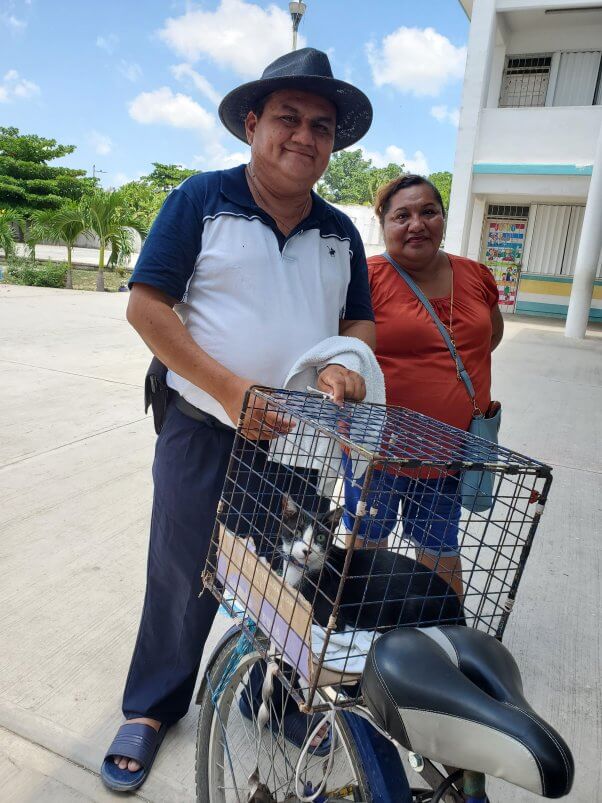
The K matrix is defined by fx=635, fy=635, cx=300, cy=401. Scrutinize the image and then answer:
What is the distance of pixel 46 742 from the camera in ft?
6.55

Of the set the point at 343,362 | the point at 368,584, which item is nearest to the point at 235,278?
the point at 343,362

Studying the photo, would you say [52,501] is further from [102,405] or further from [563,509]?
[563,509]

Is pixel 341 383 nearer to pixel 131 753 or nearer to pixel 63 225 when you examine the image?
pixel 131 753

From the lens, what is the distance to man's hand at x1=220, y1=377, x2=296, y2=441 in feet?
4.53

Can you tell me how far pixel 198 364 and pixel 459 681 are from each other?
2.96ft

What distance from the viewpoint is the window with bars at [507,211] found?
15031mm

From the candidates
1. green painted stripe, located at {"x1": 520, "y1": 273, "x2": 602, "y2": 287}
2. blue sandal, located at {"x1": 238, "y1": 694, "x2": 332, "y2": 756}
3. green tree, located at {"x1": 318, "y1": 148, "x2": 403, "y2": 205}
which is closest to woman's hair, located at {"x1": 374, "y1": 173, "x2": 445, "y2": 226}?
blue sandal, located at {"x1": 238, "y1": 694, "x2": 332, "y2": 756}

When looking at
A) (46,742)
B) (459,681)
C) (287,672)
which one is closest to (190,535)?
(287,672)

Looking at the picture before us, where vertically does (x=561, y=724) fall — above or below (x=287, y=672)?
below

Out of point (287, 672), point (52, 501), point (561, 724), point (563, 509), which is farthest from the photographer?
point (563, 509)

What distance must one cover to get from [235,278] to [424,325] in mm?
886

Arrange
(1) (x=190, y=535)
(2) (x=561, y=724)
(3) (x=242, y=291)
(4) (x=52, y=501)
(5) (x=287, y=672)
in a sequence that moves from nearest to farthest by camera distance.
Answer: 1. (5) (x=287, y=672)
2. (3) (x=242, y=291)
3. (1) (x=190, y=535)
4. (2) (x=561, y=724)
5. (4) (x=52, y=501)

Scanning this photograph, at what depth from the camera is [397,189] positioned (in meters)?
2.39

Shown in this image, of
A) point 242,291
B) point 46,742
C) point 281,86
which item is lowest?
point 46,742
